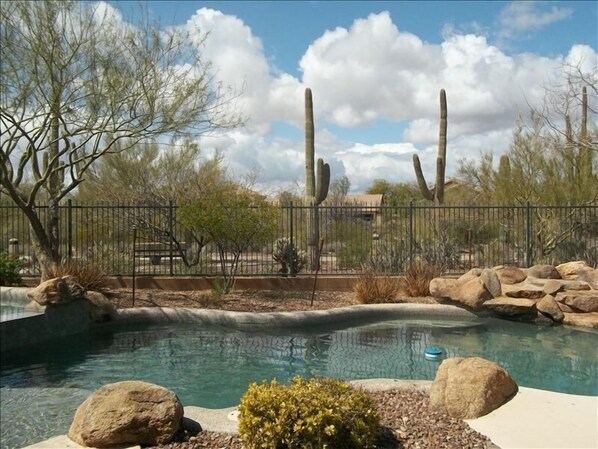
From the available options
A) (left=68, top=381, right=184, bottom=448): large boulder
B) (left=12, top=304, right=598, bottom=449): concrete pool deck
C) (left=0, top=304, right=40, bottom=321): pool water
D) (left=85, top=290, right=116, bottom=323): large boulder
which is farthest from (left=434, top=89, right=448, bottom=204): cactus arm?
(left=68, top=381, right=184, bottom=448): large boulder

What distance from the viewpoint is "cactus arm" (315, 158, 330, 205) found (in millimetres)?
20234

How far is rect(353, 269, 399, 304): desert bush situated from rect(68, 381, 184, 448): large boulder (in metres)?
8.08

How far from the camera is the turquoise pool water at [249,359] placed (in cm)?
707

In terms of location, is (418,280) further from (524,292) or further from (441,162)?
(441,162)

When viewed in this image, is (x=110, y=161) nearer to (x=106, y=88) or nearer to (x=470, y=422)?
(x=106, y=88)

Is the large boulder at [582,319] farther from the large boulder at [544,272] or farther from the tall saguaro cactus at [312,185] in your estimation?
the tall saguaro cactus at [312,185]

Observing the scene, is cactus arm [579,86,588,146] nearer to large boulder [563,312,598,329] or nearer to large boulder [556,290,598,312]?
large boulder [556,290,598,312]

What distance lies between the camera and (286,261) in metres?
15.4

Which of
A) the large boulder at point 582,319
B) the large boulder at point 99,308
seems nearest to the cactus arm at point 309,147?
the large boulder at point 99,308

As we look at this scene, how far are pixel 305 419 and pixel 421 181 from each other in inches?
731

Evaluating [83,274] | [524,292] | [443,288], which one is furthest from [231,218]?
[524,292]

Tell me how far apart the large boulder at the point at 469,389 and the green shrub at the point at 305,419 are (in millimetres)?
1079

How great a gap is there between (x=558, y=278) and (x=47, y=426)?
11.0 m

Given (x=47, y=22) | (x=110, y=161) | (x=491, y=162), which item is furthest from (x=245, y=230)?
(x=491, y=162)
